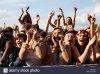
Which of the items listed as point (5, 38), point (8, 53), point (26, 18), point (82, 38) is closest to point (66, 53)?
point (82, 38)

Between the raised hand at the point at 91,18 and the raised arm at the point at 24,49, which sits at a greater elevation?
the raised hand at the point at 91,18

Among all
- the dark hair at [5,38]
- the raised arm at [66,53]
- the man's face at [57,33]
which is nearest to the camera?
the raised arm at [66,53]

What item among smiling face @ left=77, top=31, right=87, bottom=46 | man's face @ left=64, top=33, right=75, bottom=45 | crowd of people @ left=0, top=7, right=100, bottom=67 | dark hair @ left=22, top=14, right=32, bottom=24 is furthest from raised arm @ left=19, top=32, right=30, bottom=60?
dark hair @ left=22, top=14, right=32, bottom=24

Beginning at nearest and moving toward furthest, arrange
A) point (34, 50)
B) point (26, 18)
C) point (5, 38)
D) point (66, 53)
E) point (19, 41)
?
point (66, 53)
point (34, 50)
point (5, 38)
point (19, 41)
point (26, 18)

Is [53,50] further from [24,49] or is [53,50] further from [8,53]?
[8,53]

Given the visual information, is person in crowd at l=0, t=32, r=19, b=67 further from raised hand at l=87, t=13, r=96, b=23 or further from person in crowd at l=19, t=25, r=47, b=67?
raised hand at l=87, t=13, r=96, b=23

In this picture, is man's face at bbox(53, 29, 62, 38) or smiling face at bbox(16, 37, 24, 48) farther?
smiling face at bbox(16, 37, 24, 48)

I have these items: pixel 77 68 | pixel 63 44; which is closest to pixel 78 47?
pixel 63 44

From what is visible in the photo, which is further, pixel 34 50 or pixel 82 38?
pixel 82 38

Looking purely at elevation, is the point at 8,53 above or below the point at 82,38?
below

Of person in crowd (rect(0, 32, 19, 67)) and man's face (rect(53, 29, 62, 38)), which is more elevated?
man's face (rect(53, 29, 62, 38))

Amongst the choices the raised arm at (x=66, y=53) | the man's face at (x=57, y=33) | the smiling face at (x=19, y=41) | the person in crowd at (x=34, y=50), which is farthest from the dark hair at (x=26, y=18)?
the raised arm at (x=66, y=53)

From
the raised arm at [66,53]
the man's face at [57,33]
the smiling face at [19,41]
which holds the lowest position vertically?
the raised arm at [66,53]

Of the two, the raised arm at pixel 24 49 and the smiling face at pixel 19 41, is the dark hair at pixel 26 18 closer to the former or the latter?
the smiling face at pixel 19 41
